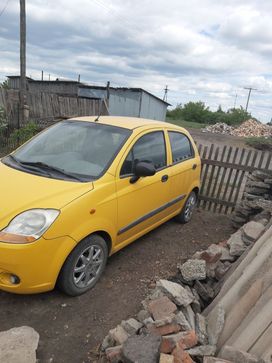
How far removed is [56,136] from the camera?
4223 mm

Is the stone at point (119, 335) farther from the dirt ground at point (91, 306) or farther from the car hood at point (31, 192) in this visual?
the car hood at point (31, 192)

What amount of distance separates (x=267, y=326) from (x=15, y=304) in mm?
2321

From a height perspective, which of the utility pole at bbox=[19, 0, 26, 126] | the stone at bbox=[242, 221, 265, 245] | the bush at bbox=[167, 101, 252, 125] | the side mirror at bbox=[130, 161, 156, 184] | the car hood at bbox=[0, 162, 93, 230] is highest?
the utility pole at bbox=[19, 0, 26, 126]

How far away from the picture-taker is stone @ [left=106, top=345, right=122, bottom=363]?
7.89ft

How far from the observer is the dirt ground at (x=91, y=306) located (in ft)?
9.33

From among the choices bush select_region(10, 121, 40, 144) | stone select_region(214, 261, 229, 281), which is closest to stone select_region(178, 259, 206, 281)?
stone select_region(214, 261, 229, 281)

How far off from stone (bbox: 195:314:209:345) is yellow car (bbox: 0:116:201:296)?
1249 millimetres

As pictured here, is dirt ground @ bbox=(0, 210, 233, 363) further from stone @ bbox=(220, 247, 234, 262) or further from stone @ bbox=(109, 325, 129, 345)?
stone @ bbox=(220, 247, 234, 262)

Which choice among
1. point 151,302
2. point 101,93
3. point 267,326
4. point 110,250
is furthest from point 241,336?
point 101,93

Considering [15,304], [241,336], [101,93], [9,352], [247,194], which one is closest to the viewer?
[241,336]

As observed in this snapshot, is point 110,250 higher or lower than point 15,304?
higher

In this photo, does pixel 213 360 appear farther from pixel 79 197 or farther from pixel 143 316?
pixel 79 197

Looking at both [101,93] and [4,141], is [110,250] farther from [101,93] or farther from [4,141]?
[101,93]

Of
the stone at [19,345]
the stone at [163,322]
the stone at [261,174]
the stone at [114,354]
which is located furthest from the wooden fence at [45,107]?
the stone at [114,354]
